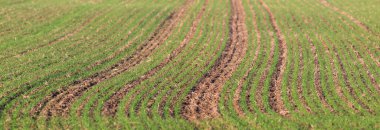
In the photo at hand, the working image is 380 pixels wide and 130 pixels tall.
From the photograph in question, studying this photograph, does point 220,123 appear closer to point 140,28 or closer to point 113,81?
point 113,81

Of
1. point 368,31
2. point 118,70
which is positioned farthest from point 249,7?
point 118,70

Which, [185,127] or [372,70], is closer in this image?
[185,127]

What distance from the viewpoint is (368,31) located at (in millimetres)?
29562

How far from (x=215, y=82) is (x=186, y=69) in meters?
2.56

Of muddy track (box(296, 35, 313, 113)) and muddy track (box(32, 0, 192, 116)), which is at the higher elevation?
muddy track (box(32, 0, 192, 116))

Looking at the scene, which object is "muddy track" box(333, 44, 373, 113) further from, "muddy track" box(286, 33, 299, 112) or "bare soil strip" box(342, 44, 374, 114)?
"muddy track" box(286, 33, 299, 112)

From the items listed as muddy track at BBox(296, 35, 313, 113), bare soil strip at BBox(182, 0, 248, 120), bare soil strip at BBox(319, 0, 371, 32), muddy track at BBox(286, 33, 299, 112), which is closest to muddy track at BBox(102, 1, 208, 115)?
bare soil strip at BBox(182, 0, 248, 120)

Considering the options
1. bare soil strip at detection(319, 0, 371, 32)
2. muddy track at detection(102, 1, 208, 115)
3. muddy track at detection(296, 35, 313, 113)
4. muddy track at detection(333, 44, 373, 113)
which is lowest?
bare soil strip at detection(319, 0, 371, 32)

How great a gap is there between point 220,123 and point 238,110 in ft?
4.80

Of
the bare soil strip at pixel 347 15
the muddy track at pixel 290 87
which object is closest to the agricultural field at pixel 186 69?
the muddy track at pixel 290 87

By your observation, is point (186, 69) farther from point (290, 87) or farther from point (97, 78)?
point (290, 87)

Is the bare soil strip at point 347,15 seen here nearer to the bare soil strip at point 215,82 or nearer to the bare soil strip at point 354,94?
the bare soil strip at point 215,82

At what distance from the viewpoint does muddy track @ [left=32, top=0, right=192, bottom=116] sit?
632 inches

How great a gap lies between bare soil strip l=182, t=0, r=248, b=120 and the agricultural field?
0.06 m
